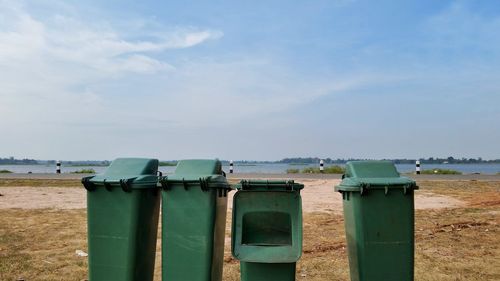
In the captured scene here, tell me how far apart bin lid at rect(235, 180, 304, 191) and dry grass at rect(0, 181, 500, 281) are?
5.20 ft

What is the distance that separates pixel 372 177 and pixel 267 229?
3.85ft

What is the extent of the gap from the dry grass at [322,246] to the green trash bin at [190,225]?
1.19m

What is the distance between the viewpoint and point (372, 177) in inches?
167

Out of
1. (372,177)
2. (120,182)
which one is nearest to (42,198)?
(120,182)

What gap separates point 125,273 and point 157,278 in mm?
1137

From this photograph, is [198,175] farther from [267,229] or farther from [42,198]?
[42,198]

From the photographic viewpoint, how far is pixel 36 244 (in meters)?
6.60

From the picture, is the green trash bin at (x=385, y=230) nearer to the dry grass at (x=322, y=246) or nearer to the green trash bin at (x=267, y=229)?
the green trash bin at (x=267, y=229)

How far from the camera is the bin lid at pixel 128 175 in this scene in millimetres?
4184

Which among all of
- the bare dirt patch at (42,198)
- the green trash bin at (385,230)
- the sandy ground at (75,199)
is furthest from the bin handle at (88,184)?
the bare dirt patch at (42,198)

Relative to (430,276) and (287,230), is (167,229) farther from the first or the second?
(430,276)

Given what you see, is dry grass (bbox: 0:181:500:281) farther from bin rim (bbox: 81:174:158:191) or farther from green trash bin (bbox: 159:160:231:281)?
bin rim (bbox: 81:174:158:191)

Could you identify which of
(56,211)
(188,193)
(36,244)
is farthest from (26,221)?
(188,193)

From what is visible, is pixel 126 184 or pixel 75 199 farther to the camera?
pixel 75 199
